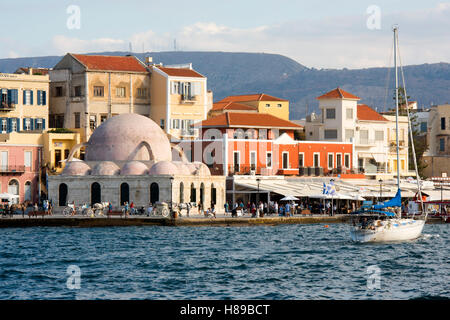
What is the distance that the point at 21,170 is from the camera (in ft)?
218

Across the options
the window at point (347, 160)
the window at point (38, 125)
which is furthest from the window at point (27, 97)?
the window at point (347, 160)

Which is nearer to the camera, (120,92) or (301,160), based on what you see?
(301,160)

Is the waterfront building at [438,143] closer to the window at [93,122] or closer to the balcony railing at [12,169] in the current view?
the window at [93,122]

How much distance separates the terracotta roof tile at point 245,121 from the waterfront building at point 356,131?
483 cm

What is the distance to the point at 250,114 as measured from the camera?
2982 inches

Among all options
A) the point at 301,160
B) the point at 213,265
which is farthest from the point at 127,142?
the point at 213,265

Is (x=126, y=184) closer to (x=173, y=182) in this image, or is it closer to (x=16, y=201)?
(x=173, y=182)

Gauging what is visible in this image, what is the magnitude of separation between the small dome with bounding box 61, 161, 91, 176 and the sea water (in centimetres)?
930

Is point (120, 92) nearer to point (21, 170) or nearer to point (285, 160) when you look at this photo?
point (21, 170)

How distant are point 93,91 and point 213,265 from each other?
42.2m

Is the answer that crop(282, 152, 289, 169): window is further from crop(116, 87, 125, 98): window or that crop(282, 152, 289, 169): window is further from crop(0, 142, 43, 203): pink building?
crop(0, 142, 43, 203): pink building
